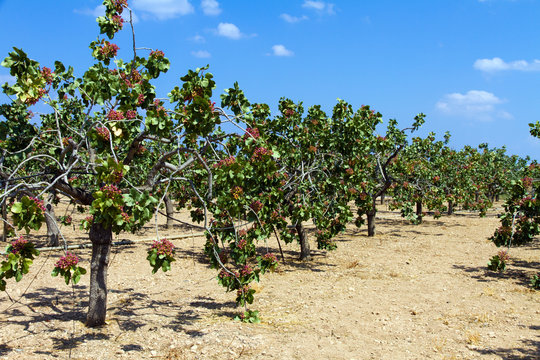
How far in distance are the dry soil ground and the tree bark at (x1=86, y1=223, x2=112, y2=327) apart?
0.81 ft

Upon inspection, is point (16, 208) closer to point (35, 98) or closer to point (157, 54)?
point (35, 98)

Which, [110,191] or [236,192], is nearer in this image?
[110,191]

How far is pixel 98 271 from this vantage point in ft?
22.5

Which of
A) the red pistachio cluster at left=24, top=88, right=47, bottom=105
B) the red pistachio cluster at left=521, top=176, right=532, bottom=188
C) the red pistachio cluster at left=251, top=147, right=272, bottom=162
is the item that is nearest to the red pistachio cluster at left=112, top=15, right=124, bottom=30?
the red pistachio cluster at left=24, top=88, right=47, bottom=105

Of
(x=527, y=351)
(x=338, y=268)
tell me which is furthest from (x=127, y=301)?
(x=527, y=351)

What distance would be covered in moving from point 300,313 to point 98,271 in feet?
11.9

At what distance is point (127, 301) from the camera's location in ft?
28.3

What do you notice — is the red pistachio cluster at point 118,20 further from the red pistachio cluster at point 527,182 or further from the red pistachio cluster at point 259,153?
the red pistachio cluster at point 527,182

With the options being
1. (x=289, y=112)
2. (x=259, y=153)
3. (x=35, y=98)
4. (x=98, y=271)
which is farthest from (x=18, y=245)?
(x=289, y=112)

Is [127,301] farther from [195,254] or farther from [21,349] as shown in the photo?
[195,254]

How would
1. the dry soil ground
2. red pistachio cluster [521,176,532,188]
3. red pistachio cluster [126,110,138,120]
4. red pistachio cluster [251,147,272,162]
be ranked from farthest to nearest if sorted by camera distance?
1. red pistachio cluster [521,176,532,188]
2. the dry soil ground
3. red pistachio cluster [251,147,272,162]
4. red pistachio cluster [126,110,138,120]

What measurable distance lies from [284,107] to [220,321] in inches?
231

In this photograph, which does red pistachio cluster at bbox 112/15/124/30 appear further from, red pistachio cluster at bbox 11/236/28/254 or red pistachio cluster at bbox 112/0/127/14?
red pistachio cluster at bbox 11/236/28/254

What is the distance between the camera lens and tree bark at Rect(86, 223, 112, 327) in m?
6.77
